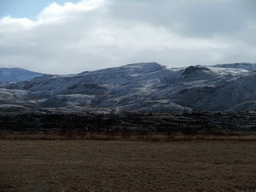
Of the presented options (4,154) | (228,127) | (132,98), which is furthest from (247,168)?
(132,98)

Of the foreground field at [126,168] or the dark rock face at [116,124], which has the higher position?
the foreground field at [126,168]

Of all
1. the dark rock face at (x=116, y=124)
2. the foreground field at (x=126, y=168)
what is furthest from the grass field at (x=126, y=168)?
the dark rock face at (x=116, y=124)

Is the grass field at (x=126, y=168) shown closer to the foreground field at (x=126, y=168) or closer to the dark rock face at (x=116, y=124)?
the foreground field at (x=126, y=168)

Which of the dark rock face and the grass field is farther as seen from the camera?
the dark rock face

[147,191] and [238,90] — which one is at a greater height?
[238,90]

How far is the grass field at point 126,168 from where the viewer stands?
13.1 metres

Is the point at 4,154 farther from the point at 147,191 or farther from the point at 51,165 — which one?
the point at 147,191

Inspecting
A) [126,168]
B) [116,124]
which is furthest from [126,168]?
[116,124]

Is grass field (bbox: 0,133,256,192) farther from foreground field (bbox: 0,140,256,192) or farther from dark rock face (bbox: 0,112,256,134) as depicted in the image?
dark rock face (bbox: 0,112,256,134)

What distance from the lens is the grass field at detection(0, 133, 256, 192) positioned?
514 inches

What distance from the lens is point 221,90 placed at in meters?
119

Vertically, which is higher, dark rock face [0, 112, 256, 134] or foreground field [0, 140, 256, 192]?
foreground field [0, 140, 256, 192]

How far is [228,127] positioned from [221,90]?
2853 inches

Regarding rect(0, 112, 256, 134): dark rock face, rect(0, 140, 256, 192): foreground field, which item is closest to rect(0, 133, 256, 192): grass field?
rect(0, 140, 256, 192): foreground field
